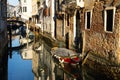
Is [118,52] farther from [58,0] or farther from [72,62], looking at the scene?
[58,0]

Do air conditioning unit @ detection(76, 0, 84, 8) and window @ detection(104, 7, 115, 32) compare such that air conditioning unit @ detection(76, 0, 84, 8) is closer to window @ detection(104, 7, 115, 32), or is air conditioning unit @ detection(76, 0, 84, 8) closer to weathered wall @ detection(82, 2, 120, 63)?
weathered wall @ detection(82, 2, 120, 63)

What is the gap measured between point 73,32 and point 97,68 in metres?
6.95

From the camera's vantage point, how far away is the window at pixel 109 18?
12914mm

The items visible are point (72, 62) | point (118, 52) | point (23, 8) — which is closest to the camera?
point (118, 52)

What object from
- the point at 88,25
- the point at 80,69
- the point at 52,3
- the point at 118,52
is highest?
the point at 52,3

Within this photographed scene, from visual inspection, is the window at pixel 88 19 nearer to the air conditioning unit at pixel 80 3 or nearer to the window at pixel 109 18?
the air conditioning unit at pixel 80 3

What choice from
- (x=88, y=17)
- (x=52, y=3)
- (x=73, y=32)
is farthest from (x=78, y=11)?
(x=52, y=3)

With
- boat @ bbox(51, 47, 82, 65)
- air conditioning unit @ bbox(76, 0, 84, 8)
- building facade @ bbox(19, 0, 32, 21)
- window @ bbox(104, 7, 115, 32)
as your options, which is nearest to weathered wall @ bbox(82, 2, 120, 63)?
window @ bbox(104, 7, 115, 32)

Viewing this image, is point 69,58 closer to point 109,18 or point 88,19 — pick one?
point 88,19

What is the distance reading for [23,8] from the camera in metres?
56.3

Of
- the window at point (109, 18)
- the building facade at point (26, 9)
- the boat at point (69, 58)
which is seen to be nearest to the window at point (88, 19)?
the boat at point (69, 58)

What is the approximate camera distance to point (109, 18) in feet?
43.8

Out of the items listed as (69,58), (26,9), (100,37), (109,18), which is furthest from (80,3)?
(26,9)

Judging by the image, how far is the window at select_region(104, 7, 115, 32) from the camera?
1291cm
